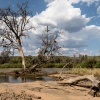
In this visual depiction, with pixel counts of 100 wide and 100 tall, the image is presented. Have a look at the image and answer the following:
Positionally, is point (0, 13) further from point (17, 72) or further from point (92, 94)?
point (92, 94)

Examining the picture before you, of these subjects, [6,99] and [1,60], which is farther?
[1,60]

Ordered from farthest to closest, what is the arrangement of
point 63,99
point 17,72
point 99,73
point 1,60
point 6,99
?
1. point 1,60
2. point 17,72
3. point 99,73
4. point 63,99
5. point 6,99

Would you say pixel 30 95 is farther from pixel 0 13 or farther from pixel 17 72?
pixel 0 13

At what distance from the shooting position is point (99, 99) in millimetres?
9562

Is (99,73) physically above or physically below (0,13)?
below

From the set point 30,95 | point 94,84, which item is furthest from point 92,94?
point 30,95

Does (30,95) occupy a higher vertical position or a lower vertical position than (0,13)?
lower

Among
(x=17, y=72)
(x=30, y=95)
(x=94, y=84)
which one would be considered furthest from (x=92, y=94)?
(x=17, y=72)

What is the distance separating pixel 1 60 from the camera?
5741cm

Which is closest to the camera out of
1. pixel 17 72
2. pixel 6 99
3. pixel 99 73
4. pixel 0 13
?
pixel 6 99

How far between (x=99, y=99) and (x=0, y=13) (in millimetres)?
25833

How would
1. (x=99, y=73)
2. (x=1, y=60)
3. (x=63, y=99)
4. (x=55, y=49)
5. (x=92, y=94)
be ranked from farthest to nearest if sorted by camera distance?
1. (x=1, y=60)
2. (x=55, y=49)
3. (x=99, y=73)
4. (x=92, y=94)
5. (x=63, y=99)

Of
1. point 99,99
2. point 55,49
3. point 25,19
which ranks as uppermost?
point 25,19

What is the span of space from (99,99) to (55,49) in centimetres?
2613
